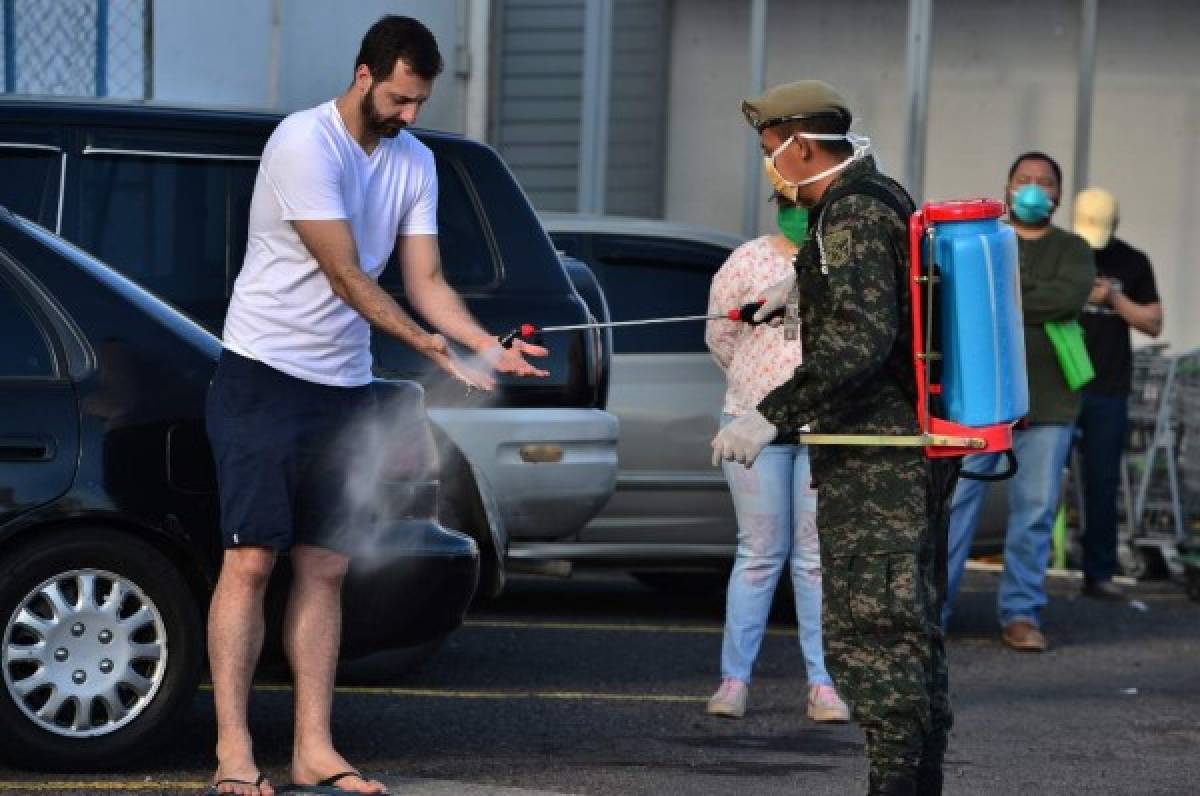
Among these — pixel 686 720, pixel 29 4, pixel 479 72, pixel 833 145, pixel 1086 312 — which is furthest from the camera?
pixel 479 72

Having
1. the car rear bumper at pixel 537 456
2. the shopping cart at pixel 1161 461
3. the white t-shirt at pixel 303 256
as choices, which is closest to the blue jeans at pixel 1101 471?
the shopping cart at pixel 1161 461

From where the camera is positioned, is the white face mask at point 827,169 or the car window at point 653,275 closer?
the white face mask at point 827,169

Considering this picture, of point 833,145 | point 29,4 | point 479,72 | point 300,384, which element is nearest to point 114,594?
point 300,384

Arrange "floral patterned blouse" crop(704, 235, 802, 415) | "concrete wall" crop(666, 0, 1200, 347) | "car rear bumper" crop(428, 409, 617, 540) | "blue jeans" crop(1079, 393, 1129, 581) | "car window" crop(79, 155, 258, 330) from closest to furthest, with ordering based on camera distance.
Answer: "floral patterned blouse" crop(704, 235, 802, 415)
"car window" crop(79, 155, 258, 330)
"car rear bumper" crop(428, 409, 617, 540)
"blue jeans" crop(1079, 393, 1129, 581)
"concrete wall" crop(666, 0, 1200, 347)

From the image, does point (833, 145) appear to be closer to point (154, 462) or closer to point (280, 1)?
point (154, 462)

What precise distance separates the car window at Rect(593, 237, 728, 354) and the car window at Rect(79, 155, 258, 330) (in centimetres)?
245

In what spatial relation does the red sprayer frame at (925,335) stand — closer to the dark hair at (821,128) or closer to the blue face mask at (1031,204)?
the dark hair at (821,128)

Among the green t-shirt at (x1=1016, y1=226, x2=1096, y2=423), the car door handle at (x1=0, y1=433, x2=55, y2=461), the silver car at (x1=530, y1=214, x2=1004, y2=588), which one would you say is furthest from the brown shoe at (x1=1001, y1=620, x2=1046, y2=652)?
the car door handle at (x1=0, y1=433, x2=55, y2=461)

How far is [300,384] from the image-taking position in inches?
256

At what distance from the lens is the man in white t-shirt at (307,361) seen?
6402mm

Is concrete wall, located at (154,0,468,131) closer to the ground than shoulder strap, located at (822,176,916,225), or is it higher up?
higher up

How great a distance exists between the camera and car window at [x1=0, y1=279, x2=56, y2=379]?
6.94 meters

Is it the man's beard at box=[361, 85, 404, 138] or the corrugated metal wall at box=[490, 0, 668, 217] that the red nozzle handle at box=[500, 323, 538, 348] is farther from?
the corrugated metal wall at box=[490, 0, 668, 217]

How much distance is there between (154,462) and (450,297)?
89 centimetres
